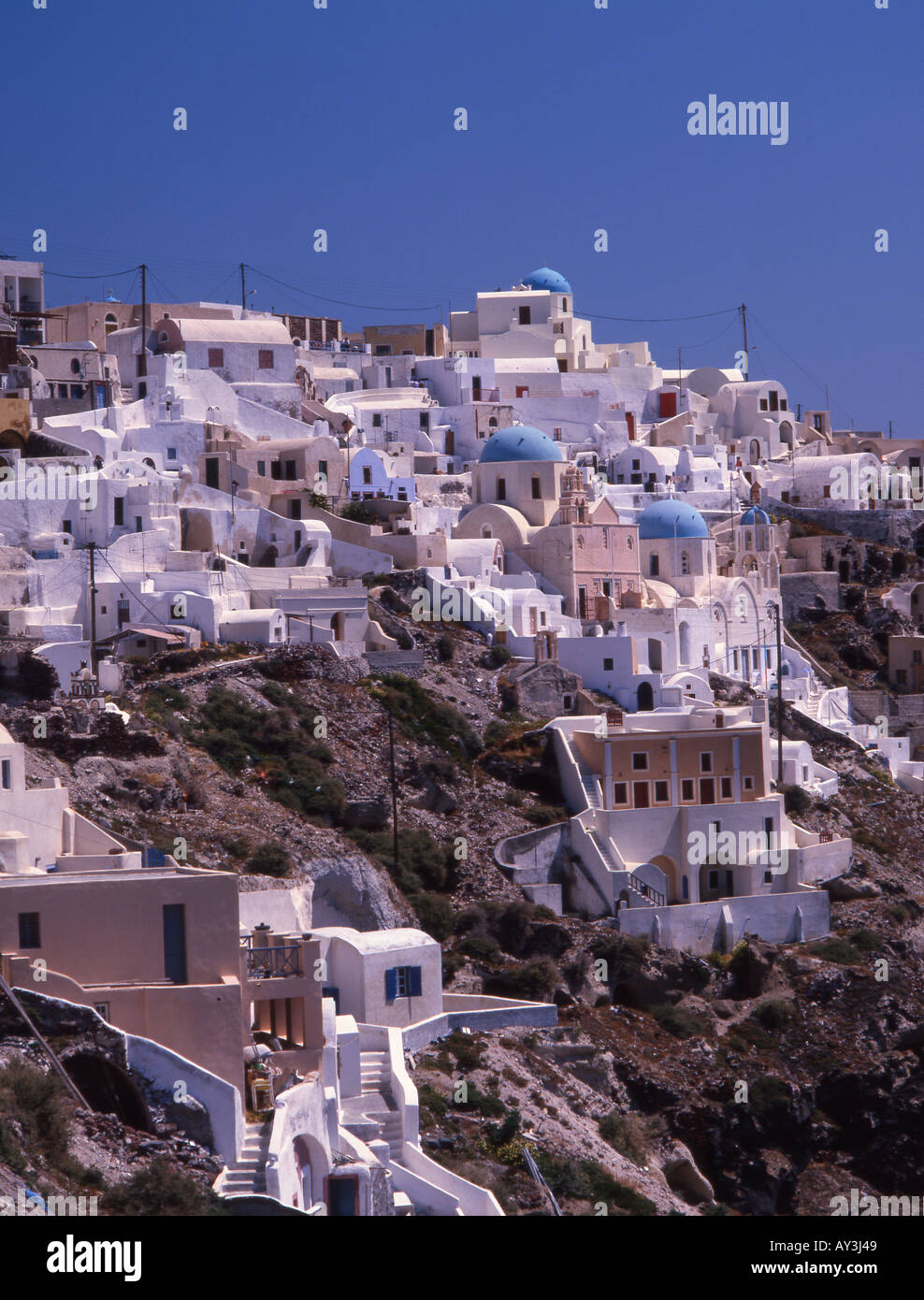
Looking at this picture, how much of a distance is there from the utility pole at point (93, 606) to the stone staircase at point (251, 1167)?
64.9 feet

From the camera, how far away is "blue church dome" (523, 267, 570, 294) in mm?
70062

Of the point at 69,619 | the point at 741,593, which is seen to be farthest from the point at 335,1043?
the point at 741,593

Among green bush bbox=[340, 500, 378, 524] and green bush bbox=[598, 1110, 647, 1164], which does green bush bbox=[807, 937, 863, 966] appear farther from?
green bush bbox=[340, 500, 378, 524]

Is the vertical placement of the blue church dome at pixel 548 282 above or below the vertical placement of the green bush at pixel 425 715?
above

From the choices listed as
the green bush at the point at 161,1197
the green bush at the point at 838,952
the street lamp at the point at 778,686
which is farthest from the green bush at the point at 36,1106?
the street lamp at the point at 778,686

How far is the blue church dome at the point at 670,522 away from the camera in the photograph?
2106 inches

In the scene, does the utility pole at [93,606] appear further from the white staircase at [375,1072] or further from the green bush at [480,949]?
the white staircase at [375,1072]

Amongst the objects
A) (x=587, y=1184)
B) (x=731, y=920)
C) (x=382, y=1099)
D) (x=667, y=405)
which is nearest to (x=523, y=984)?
(x=731, y=920)

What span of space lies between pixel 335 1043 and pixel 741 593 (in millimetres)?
30674

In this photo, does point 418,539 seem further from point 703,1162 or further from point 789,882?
point 703,1162

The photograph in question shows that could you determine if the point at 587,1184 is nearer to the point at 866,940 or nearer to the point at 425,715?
the point at 866,940

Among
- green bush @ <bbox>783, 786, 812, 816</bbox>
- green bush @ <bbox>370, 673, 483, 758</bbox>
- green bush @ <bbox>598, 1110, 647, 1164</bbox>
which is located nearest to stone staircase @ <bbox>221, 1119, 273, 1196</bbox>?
green bush @ <bbox>598, 1110, 647, 1164</bbox>
